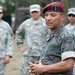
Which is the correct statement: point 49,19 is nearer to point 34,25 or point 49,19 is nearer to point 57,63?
point 57,63

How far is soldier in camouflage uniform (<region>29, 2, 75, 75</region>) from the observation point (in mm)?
3670

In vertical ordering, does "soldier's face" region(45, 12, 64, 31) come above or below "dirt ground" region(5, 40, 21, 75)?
above

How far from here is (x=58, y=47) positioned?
150 inches

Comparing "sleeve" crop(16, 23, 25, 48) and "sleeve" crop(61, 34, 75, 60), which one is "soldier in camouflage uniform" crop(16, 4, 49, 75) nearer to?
"sleeve" crop(16, 23, 25, 48)

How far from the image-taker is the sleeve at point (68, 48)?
12.0ft

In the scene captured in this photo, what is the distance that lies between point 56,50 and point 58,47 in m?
0.04

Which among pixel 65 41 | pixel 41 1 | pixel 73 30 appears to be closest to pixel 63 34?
pixel 65 41

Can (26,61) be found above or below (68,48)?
below

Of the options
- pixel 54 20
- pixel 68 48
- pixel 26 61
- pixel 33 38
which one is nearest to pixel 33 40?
pixel 33 38

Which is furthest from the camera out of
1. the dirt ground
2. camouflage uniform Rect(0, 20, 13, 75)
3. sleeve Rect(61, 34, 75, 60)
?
the dirt ground

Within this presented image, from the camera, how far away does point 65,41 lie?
3719mm

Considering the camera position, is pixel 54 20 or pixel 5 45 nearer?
pixel 54 20

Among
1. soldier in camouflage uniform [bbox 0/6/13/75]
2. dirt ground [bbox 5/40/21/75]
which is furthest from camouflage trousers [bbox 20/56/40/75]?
dirt ground [bbox 5/40/21/75]

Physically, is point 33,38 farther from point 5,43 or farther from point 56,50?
point 56,50
